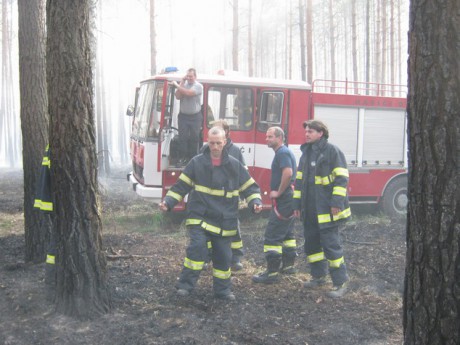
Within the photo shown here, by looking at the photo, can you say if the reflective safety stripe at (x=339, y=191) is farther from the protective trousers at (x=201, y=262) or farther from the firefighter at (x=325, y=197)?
the protective trousers at (x=201, y=262)

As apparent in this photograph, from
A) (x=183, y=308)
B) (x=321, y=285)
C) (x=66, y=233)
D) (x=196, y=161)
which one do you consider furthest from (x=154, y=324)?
(x=321, y=285)

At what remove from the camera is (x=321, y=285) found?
553cm

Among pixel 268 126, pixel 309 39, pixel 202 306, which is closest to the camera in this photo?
pixel 202 306

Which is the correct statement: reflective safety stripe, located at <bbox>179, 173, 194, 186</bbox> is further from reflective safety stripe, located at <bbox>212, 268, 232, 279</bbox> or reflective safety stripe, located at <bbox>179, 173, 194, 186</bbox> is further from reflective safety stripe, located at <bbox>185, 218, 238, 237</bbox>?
reflective safety stripe, located at <bbox>212, 268, 232, 279</bbox>

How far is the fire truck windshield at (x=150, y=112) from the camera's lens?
8430mm

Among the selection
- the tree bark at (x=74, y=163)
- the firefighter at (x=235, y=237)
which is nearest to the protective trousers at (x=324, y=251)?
the firefighter at (x=235, y=237)

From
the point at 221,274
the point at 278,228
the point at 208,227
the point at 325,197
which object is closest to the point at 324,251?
the point at 325,197

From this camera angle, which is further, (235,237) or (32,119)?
(235,237)

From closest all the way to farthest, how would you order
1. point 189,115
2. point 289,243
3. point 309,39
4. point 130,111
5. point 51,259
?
point 51,259
point 289,243
point 189,115
point 130,111
point 309,39

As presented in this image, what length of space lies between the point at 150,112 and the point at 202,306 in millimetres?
4642

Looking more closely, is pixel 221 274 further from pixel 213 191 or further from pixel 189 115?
pixel 189 115

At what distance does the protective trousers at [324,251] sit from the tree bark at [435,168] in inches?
117

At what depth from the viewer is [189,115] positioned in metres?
8.20

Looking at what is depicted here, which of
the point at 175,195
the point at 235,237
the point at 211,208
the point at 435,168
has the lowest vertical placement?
the point at 235,237
